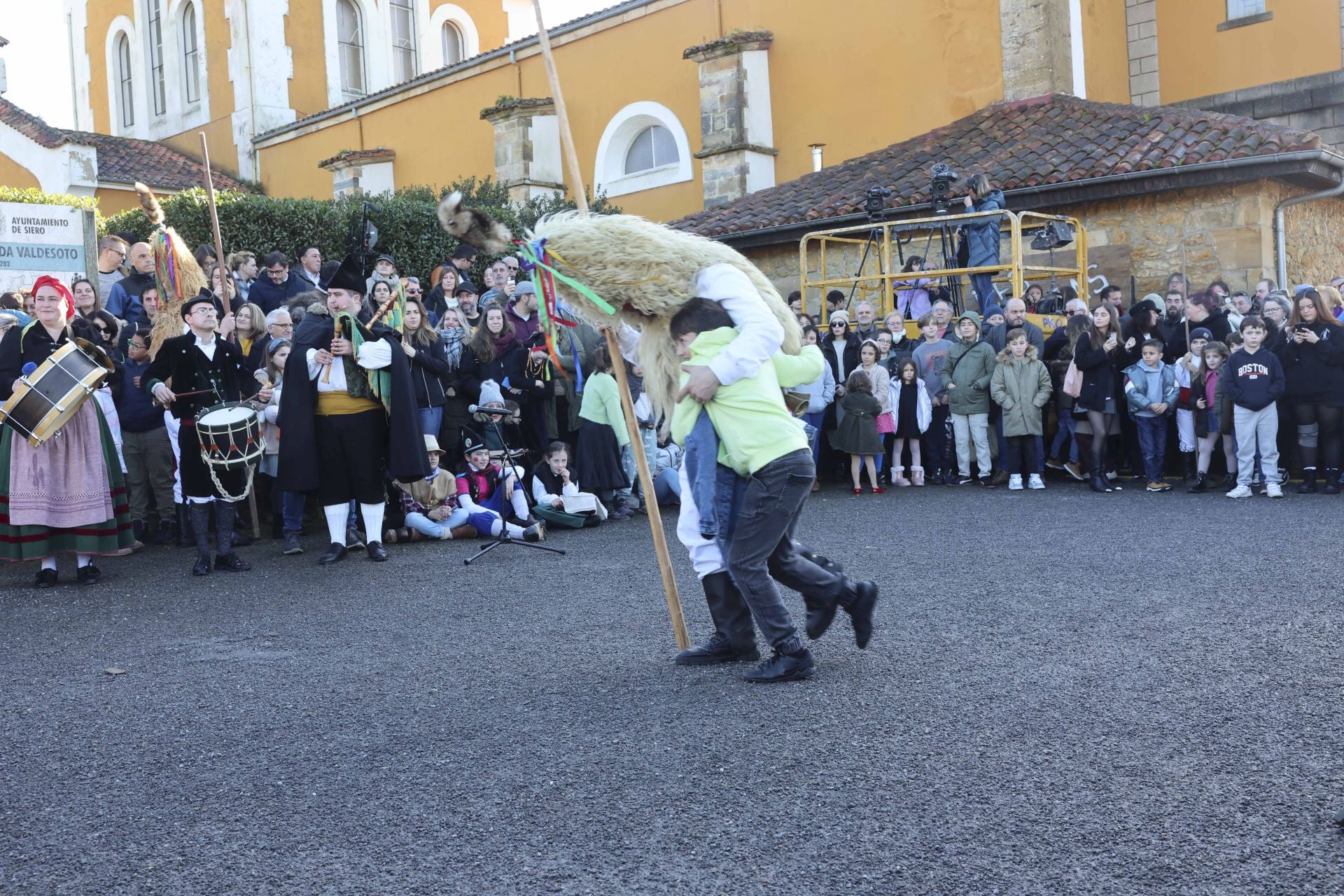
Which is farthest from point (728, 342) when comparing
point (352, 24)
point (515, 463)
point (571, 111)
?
point (352, 24)

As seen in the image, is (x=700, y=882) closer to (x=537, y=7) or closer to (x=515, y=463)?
(x=537, y=7)

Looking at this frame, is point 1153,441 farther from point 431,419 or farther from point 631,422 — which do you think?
point 631,422

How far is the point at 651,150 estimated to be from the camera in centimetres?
2470

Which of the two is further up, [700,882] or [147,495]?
[147,495]

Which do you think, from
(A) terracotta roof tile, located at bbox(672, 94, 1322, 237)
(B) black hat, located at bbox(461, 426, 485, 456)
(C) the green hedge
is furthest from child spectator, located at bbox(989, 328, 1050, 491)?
(C) the green hedge

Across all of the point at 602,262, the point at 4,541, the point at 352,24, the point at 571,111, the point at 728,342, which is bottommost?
the point at 4,541

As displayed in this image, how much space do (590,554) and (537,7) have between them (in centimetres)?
431

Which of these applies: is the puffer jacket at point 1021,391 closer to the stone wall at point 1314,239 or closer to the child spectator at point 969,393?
the child spectator at point 969,393

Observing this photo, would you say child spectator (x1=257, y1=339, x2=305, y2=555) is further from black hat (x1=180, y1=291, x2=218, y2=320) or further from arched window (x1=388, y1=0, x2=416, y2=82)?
arched window (x1=388, y1=0, x2=416, y2=82)

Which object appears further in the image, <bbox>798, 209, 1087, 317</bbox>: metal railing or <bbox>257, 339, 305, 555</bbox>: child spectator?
<bbox>798, 209, 1087, 317</bbox>: metal railing

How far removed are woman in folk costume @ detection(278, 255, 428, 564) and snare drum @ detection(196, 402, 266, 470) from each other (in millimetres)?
217

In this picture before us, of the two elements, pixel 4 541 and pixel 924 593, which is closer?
pixel 924 593

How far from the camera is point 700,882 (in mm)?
3189

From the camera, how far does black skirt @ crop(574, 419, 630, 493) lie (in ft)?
35.8
